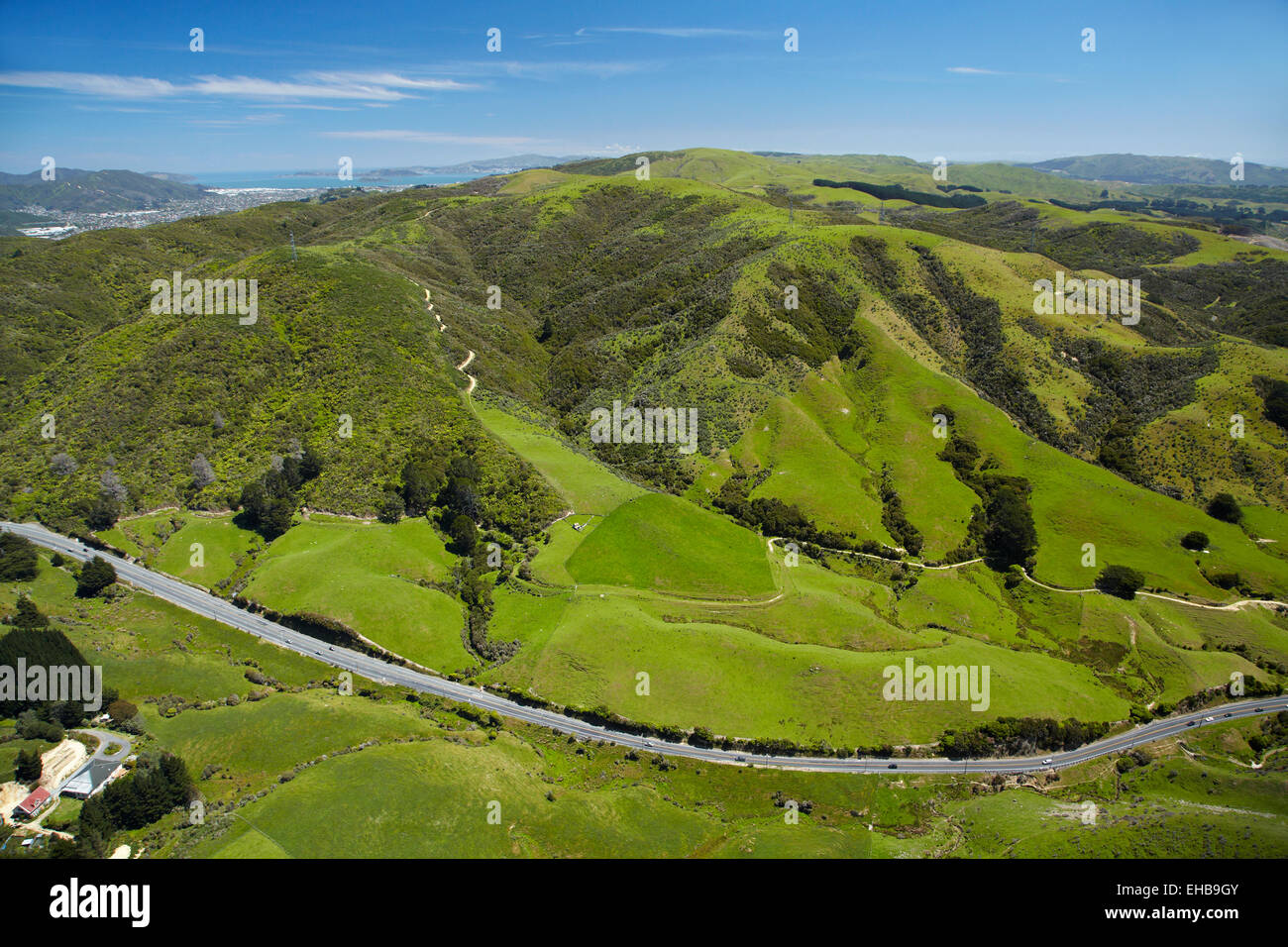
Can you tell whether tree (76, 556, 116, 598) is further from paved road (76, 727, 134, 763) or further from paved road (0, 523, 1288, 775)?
paved road (76, 727, 134, 763)

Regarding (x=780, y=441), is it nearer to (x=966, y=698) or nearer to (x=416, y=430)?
(x=966, y=698)

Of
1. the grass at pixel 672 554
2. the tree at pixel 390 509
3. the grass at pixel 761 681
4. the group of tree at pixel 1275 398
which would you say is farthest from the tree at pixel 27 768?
the group of tree at pixel 1275 398

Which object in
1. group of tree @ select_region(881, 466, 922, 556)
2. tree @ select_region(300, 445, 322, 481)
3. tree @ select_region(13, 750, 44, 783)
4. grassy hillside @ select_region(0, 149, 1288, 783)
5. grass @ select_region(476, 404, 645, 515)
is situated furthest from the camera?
grass @ select_region(476, 404, 645, 515)

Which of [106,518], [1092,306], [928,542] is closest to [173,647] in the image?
[106,518]

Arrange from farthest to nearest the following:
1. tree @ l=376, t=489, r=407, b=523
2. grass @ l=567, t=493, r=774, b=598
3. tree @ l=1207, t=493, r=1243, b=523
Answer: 1. tree @ l=1207, t=493, r=1243, b=523
2. tree @ l=376, t=489, r=407, b=523
3. grass @ l=567, t=493, r=774, b=598

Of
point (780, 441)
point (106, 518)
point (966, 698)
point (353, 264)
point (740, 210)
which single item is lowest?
point (966, 698)

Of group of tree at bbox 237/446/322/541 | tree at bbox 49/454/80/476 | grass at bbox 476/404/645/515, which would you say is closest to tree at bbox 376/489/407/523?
group of tree at bbox 237/446/322/541
